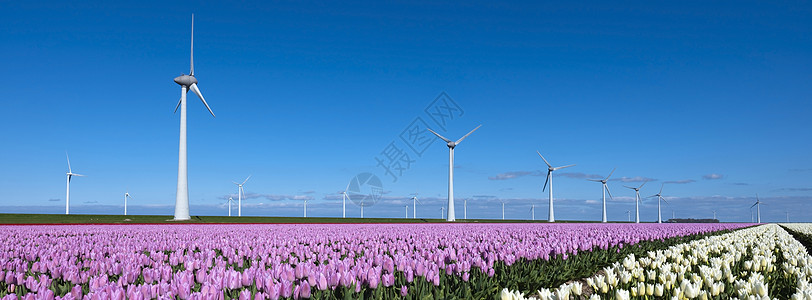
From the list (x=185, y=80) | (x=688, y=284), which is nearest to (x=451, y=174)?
(x=185, y=80)

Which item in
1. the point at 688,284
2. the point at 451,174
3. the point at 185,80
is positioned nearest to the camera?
the point at 688,284

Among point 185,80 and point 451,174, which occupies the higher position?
point 185,80

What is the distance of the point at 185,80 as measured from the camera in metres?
54.7

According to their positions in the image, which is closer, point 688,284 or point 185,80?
point 688,284

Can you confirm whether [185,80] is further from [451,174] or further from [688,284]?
[688,284]

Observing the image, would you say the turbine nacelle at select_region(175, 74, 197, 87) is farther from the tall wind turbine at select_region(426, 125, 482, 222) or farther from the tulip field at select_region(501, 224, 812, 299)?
the tulip field at select_region(501, 224, 812, 299)

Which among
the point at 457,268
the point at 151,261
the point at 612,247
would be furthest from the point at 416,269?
the point at 612,247

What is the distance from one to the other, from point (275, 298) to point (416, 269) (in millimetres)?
2490

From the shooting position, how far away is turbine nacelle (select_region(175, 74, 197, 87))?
179 ft

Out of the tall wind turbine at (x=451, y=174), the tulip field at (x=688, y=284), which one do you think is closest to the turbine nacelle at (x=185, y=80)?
the tall wind turbine at (x=451, y=174)

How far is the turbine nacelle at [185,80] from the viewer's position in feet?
179

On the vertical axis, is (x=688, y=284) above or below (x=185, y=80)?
below

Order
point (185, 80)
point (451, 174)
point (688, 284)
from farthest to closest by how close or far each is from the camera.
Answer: point (451, 174), point (185, 80), point (688, 284)

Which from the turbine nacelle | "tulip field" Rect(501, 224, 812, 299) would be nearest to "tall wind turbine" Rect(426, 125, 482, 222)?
the turbine nacelle
